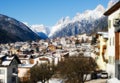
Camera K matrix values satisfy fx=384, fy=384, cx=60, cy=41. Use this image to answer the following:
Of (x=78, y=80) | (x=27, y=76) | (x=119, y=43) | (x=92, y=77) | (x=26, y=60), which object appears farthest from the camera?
(x=26, y=60)

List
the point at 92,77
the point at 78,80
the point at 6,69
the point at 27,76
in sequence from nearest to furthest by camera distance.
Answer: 1. the point at 78,80
2. the point at 92,77
3. the point at 6,69
4. the point at 27,76

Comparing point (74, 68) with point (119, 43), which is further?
point (74, 68)

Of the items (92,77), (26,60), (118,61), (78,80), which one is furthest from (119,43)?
(26,60)

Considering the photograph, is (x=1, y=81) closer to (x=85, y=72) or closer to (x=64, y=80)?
(x=64, y=80)

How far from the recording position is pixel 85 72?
74.8 metres

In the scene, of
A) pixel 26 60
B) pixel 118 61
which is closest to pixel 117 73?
pixel 118 61

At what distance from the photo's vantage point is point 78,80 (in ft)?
238

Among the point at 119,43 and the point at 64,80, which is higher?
the point at 119,43

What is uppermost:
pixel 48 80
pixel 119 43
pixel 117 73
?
pixel 119 43

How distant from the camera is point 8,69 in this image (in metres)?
99.3

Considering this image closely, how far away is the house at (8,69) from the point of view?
323 feet

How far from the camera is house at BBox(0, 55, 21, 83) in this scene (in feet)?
323

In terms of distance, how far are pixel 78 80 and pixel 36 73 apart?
30548 millimetres

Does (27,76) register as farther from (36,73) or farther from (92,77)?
(92,77)
